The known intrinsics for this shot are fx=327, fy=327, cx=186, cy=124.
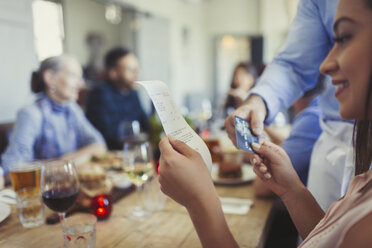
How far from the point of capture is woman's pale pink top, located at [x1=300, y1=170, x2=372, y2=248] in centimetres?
53

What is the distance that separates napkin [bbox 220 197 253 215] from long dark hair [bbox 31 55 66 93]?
69.7 inches

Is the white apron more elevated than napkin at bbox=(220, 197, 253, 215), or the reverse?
the white apron

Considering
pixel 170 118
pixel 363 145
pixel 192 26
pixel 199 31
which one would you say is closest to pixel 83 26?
pixel 192 26

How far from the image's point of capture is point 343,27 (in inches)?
26.1

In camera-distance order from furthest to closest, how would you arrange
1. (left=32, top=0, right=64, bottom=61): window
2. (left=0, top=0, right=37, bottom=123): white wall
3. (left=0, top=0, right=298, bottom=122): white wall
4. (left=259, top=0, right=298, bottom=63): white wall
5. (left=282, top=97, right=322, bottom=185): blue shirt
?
(left=259, top=0, right=298, bottom=63): white wall
(left=0, top=0, right=298, bottom=122): white wall
(left=32, top=0, right=64, bottom=61): window
(left=0, top=0, right=37, bottom=123): white wall
(left=282, top=97, right=322, bottom=185): blue shirt

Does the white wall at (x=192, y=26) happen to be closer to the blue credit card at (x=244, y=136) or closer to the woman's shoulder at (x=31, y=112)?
the woman's shoulder at (x=31, y=112)

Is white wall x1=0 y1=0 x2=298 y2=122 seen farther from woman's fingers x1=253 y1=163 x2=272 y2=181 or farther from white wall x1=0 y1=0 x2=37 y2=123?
woman's fingers x1=253 y1=163 x2=272 y2=181

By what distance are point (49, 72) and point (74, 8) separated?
5869 millimetres

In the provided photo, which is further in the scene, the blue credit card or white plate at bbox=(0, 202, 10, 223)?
white plate at bbox=(0, 202, 10, 223)

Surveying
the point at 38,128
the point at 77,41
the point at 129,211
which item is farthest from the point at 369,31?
the point at 77,41

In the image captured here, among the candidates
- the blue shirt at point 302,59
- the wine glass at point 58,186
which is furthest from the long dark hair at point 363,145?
the wine glass at point 58,186

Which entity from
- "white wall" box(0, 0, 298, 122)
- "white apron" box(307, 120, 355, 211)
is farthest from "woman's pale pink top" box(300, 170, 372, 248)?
"white wall" box(0, 0, 298, 122)

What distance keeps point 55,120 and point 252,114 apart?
1784mm

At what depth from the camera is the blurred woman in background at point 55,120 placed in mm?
2174
